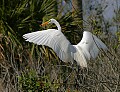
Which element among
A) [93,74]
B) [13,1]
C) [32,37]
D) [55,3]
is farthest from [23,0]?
[93,74]

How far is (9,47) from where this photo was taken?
8.38 metres

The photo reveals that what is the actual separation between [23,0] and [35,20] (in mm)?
537

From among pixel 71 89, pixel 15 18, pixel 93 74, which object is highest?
pixel 15 18

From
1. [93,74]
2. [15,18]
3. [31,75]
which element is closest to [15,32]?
[15,18]

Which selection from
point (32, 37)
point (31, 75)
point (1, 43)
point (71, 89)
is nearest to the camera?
point (71, 89)

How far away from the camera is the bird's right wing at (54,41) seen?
5.97 meters

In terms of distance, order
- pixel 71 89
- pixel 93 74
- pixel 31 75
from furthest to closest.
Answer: pixel 31 75 < pixel 71 89 < pixel 93 74

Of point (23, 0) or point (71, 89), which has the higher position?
Answer: point (23, 0)

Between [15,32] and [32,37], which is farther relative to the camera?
[15,32]

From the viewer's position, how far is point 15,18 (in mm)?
8750

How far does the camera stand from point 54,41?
6.09 metres

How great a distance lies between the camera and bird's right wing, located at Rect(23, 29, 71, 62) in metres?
5.97

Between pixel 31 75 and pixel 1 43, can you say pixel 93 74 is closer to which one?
pixel 31 75

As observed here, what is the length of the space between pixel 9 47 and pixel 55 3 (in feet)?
5.79
